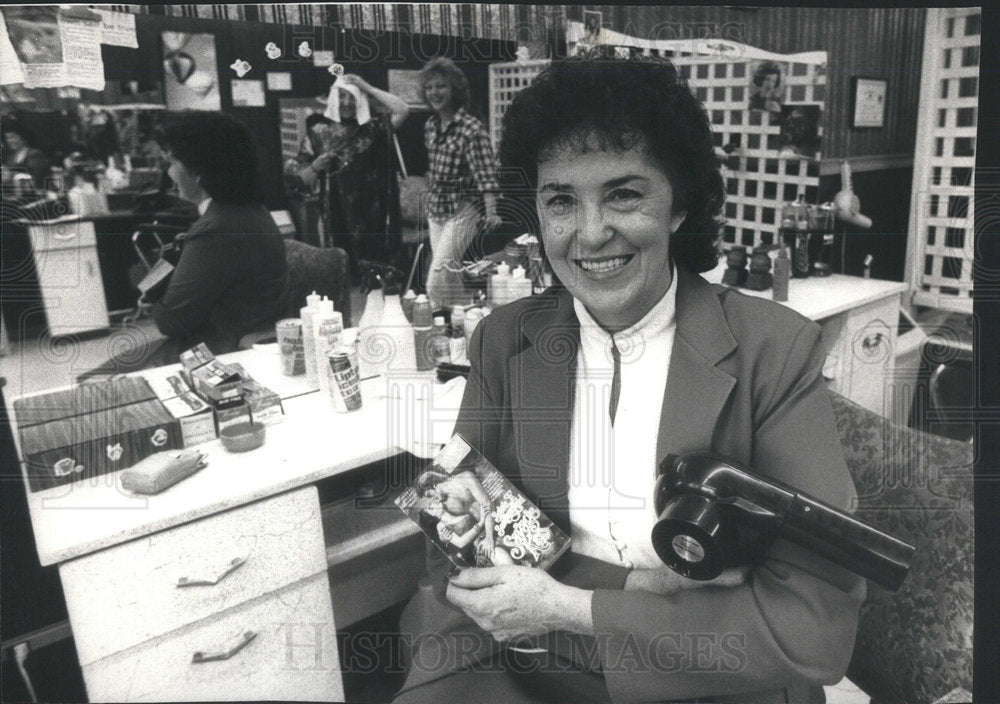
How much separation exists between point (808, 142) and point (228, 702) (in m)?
2.01

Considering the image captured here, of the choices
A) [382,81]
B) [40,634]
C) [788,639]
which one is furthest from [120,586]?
[382,81]

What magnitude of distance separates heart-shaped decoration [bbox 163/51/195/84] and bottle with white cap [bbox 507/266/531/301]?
98 cm

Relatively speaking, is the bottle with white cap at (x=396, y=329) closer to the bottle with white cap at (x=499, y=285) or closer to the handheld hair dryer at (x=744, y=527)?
the bottle with white cap at (x=499, y=285)

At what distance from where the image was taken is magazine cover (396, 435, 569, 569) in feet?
3.62

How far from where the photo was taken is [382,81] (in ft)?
5.35

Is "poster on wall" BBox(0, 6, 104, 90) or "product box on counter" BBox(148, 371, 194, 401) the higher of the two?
"poster on wall" BBox(0, 6, 104, 90)

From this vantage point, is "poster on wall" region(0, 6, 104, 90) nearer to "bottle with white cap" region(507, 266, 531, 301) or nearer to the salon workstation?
the salon workstation

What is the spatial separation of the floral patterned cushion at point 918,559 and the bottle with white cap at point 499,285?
1050mm

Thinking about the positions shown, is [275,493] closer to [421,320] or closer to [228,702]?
[228,702]

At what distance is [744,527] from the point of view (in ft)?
3.06

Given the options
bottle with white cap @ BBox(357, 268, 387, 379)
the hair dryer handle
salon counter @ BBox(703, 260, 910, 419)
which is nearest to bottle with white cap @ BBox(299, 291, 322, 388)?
bottle with white cap @ BBox(357, 268, 387, 379)

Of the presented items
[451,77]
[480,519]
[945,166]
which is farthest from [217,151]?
[945,166]

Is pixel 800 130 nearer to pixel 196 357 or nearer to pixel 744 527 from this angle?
pixel 744 527

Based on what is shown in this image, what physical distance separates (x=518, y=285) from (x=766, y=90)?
0.86m
